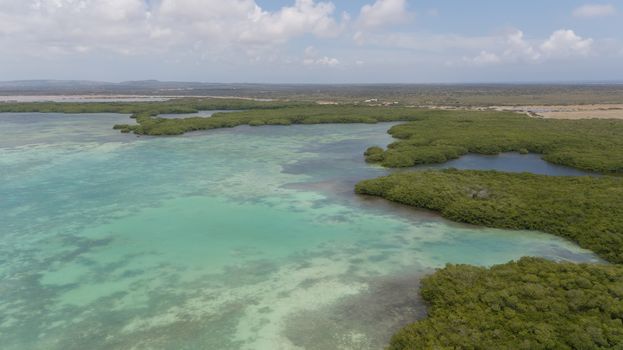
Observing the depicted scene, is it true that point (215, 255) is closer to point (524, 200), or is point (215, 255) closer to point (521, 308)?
point (521, 308)

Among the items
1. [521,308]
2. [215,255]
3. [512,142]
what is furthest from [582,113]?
[215,255]

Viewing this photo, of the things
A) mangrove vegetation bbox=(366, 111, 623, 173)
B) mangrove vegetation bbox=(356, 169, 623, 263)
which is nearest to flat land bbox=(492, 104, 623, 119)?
mangrove vegetation bbox=(366, 111, 623, 173)

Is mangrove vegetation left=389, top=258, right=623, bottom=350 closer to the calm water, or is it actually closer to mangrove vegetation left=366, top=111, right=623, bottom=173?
the calm water

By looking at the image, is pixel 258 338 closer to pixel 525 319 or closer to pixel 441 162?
pixel 525 319

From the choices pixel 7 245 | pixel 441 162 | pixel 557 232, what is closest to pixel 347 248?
pixel 557 232

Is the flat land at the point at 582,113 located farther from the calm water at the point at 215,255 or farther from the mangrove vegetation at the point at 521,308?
the mangrove vegetation at the point at 521,308
